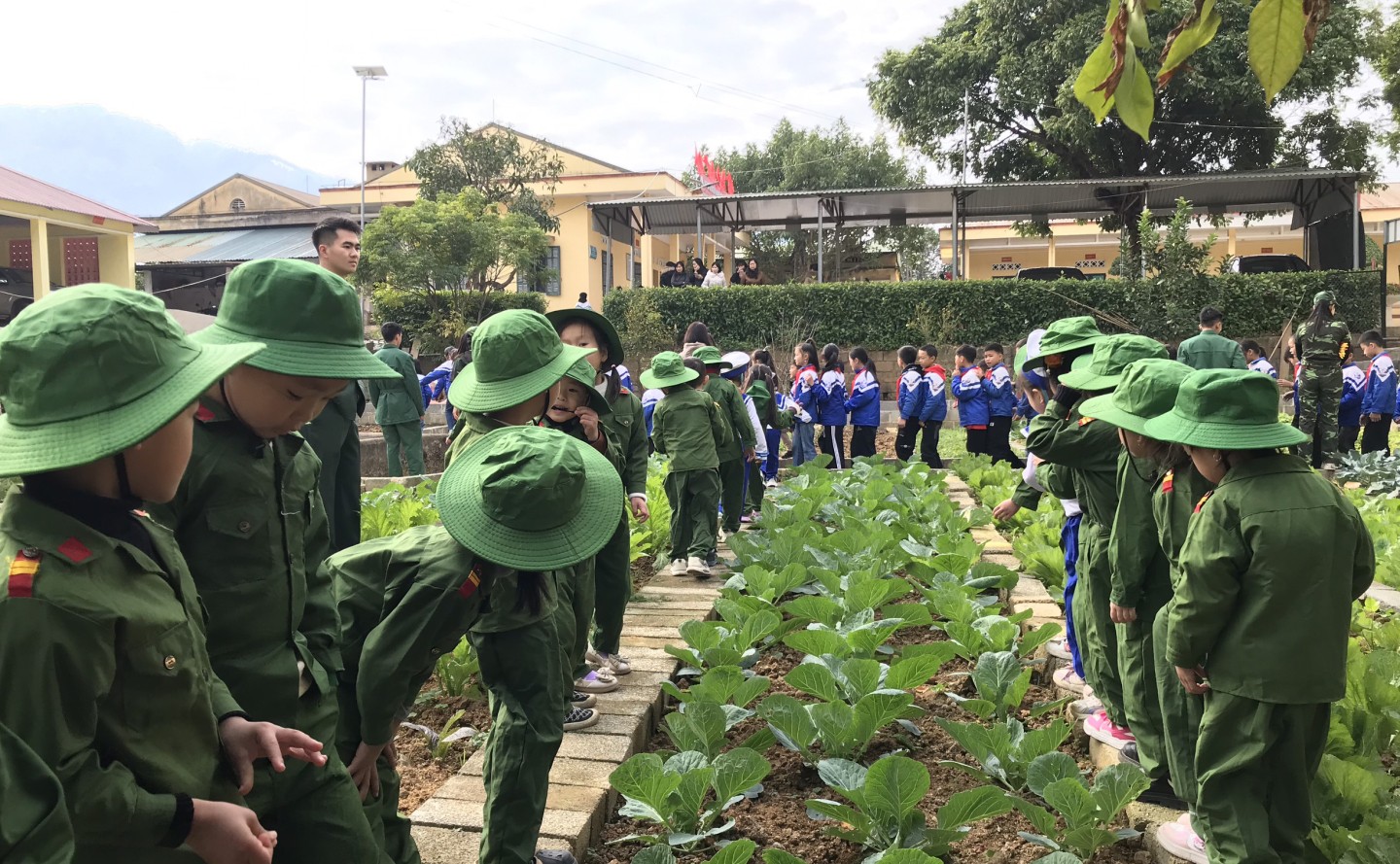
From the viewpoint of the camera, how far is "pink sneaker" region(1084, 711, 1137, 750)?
3551mm

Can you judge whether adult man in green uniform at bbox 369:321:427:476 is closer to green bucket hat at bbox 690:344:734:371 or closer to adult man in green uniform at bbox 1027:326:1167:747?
green bucket hat at bbox 690:344:734:371

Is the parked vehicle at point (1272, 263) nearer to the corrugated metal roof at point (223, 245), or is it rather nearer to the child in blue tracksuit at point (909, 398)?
the child in blue tracksuit at point (909, 398)

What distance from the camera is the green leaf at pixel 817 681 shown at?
3.59m

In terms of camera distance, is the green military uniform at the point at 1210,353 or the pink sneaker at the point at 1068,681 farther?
the green military uniform at the point at 1210,353

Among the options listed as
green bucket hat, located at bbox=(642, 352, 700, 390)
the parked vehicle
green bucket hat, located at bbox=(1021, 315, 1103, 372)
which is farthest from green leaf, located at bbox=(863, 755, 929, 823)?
the parked vehicle

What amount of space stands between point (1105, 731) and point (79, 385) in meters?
3.52

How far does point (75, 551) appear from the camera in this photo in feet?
4.74

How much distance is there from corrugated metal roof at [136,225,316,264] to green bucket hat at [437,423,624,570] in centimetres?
2432

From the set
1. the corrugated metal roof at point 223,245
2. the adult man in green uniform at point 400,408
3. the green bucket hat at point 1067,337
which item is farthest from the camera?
the corrugated metal roof at point 223,245

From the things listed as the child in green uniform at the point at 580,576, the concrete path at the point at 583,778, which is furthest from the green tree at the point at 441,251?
the child in green uniform at the point at 580,576

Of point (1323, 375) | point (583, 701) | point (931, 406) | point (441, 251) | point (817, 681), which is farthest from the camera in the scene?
point (441, 251)

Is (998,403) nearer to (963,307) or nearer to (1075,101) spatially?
(963,307)

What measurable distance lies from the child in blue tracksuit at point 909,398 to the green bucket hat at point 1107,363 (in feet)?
25.0

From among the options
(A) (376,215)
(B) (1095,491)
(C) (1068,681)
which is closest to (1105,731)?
(C) (1068,681)
